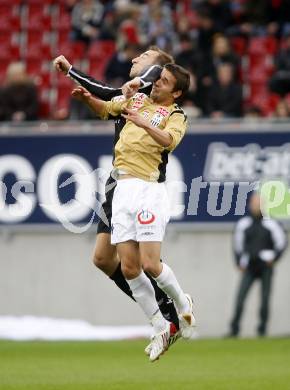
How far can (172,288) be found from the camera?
1123 centimetres

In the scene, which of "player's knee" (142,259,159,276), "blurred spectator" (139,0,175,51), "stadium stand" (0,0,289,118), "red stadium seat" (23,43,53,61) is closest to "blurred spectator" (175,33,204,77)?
"stadium stand" (0,0,289,118)

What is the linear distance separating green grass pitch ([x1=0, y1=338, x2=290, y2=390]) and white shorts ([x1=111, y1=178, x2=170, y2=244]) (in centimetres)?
146

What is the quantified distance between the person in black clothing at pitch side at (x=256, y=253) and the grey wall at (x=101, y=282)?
0.93 feet

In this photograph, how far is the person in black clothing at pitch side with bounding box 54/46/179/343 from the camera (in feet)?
36.4

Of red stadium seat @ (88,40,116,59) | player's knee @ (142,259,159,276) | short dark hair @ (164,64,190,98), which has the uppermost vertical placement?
short dark hair @ (164,64,190,98)

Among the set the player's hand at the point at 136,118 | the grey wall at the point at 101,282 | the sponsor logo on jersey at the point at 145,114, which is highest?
the player's hand at the point at 136,118

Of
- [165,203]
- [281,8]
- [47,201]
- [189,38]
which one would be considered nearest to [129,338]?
[47,201]

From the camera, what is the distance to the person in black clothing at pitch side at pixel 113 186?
11.1m

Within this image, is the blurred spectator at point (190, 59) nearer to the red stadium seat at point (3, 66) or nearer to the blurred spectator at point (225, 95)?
the blurred spectator at point (225, 95)

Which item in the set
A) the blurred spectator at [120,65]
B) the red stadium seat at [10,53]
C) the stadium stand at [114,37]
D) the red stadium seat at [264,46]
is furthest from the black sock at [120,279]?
the red stadium seat at [10,53]

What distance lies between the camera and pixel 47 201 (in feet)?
61.0

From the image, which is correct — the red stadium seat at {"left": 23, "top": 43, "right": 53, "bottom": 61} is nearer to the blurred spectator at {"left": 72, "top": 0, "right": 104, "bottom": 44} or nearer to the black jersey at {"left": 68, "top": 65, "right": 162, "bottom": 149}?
the blurred spectator at {"left": 72, "top": 0, "right": 104, "bottom": 44}

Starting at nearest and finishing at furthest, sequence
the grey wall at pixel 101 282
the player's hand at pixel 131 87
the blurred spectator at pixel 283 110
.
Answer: the player's hand at pixel 131 87 < the blurred spectator at pixel 283 110 < the grey wall at pixel 101 282

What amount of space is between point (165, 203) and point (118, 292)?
811 cm
